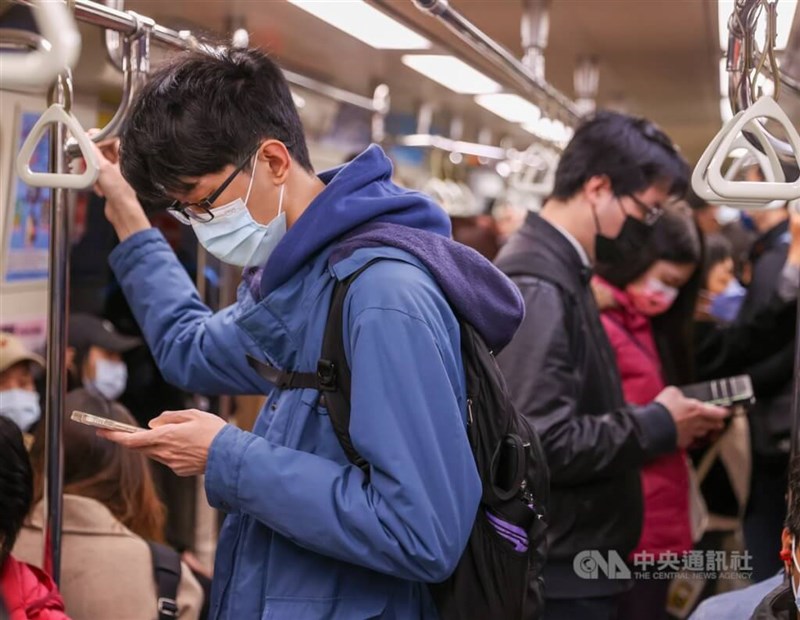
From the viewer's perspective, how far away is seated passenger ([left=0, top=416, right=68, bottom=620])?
1649 mm

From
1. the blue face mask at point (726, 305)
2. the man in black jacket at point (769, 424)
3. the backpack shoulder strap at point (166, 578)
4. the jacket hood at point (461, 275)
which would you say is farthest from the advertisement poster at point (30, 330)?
the blue face mask at point (726, 305)

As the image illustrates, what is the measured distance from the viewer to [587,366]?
2.21m

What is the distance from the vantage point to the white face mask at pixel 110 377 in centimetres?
304

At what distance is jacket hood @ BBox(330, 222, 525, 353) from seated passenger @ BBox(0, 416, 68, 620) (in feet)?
2.22

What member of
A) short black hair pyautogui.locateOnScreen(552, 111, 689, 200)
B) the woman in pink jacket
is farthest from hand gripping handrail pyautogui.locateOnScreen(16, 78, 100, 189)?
the woman in pink jacket

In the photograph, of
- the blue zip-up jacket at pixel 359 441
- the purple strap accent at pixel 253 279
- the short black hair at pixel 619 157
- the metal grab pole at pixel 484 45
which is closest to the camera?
the blue zip-up jacket at pixel 359 441

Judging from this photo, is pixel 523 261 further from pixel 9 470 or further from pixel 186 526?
pixel 186 526

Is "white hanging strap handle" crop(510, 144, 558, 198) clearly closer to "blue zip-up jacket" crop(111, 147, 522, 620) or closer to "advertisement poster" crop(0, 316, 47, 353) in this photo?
"advertisement poster" crop(0, 316, 47, 353)

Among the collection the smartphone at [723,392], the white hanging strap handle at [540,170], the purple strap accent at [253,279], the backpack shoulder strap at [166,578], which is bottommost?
the backpack shoulder strap at [166,578]

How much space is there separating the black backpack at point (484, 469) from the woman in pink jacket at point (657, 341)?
926 millimetres

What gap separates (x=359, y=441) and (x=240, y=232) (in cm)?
38

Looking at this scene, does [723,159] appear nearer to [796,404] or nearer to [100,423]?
[796,404]

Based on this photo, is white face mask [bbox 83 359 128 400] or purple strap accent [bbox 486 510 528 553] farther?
white face mask [bbox 83 359 128 400]

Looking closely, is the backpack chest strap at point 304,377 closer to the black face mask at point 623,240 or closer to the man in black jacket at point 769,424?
the black face mask at point 623,240
